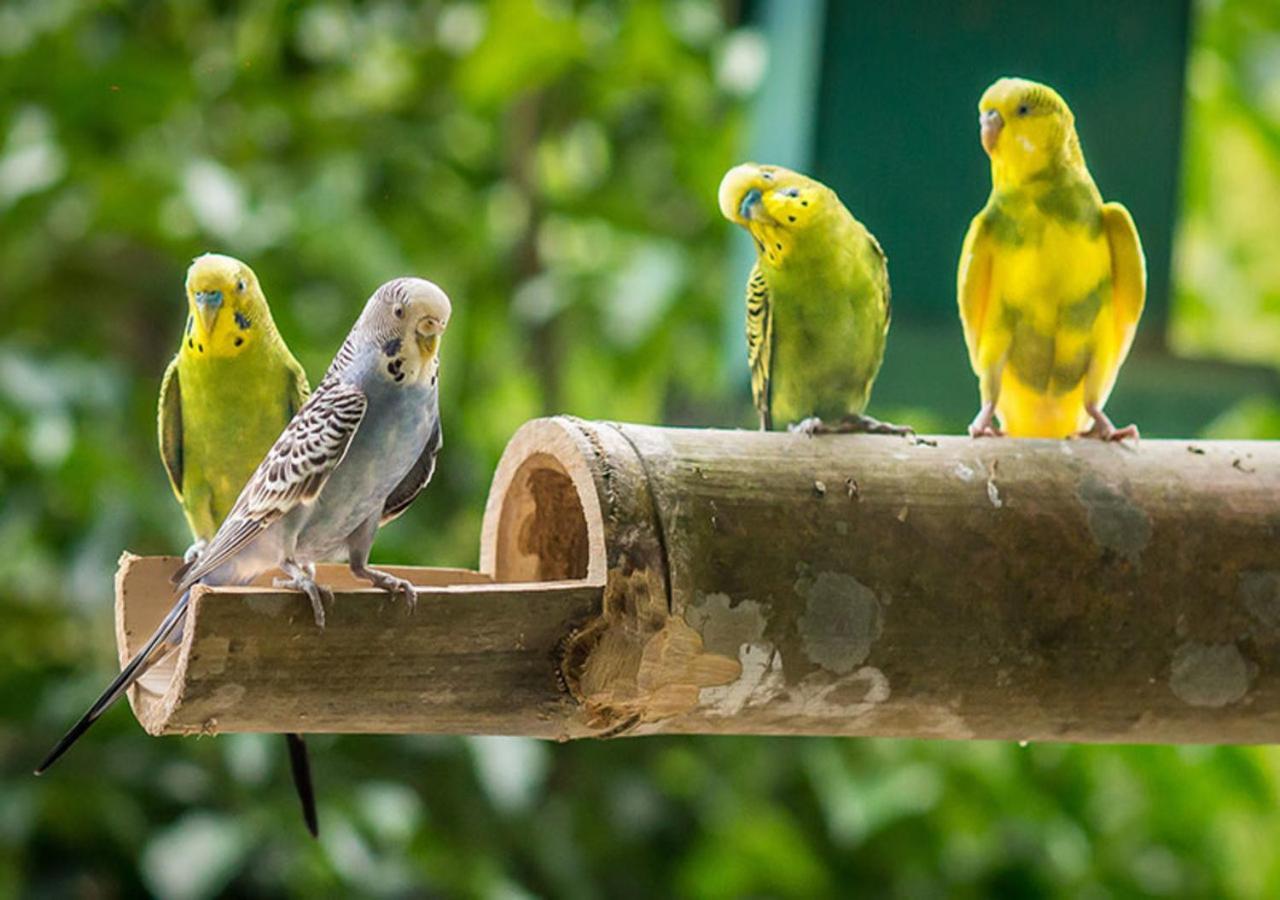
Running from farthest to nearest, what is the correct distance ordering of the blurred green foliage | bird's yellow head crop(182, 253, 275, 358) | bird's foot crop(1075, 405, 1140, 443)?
the blurred green foliage < bird's foot crop(1075, 405, 1140, 443) < bird's yellow head crop(182, 253, 275, 358)

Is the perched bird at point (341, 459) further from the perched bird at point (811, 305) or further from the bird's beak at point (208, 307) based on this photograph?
the perched bird at point (811, 305)

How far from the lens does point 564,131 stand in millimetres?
2709

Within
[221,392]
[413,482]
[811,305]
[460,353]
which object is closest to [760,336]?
[811,305]

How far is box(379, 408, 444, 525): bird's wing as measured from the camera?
1.16 meters

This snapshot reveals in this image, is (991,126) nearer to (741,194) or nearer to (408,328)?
(741,194)

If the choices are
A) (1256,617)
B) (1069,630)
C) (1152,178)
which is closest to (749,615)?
(1069,630)

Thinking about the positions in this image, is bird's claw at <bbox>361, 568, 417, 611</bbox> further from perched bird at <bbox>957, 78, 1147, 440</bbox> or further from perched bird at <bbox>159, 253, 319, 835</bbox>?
perched bird at <bbox>957, 78, 1147, 440</bbox>

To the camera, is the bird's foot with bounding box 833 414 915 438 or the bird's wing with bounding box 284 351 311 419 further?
the bird's foot with bounding box 833 414 915 438

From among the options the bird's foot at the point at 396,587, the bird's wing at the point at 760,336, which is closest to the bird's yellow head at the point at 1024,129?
the bird's wing at the point at 760,336

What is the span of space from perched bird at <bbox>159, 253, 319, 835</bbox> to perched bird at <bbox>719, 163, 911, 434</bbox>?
420 mm

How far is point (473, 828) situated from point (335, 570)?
1393mm

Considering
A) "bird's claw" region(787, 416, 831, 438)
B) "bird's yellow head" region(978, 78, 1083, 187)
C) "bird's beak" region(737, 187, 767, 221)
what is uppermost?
"bird's yellow head" region(978, 78, 1083, 187)

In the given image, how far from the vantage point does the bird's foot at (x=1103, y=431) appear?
1366 millimetres

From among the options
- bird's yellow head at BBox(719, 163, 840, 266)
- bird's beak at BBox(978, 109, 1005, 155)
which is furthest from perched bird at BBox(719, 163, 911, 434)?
bird's beak at BBox(978, 109, 1005, 155)
